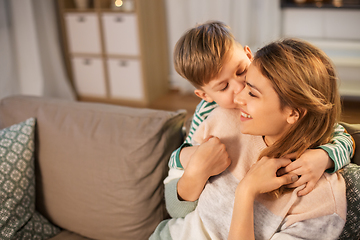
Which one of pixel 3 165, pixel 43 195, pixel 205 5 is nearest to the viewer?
pixel 3 165

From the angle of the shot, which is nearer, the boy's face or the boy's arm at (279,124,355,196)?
the boy's arm at (279,124,355,196)

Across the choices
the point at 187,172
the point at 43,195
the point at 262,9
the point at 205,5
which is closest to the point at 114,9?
the point at 205,5

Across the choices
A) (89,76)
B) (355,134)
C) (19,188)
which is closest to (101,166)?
(19,188)

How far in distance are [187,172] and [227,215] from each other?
167 millimetres

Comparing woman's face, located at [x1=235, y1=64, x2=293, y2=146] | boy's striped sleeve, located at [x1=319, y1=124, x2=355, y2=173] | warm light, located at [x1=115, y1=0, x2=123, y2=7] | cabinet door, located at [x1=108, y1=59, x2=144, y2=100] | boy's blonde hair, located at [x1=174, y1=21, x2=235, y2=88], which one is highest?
warm light, located at [x1=115, y1=0, x2=123, y2=7]

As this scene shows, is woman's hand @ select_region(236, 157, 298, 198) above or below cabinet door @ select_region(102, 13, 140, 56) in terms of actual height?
below

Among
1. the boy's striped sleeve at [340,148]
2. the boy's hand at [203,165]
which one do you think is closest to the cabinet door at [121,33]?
the boy's hand at [203,165]

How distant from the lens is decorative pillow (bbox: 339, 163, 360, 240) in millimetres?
917

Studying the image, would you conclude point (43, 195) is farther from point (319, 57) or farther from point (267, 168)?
point (319, 57)

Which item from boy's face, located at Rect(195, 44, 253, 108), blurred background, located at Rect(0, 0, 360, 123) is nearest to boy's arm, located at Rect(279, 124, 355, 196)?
boy's face, located at Rect(195, 44, 253, 108)

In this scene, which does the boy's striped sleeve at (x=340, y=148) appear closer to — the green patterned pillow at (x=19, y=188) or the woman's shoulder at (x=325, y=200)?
the woman's shoulder at (x=325, y=200)

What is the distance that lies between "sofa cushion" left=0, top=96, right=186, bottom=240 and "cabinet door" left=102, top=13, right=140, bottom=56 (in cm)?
221

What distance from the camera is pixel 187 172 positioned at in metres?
1.01

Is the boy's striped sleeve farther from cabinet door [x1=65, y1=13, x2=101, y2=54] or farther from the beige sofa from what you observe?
cabinet door [x1=65, y1=13, x2=101, y2=54]
